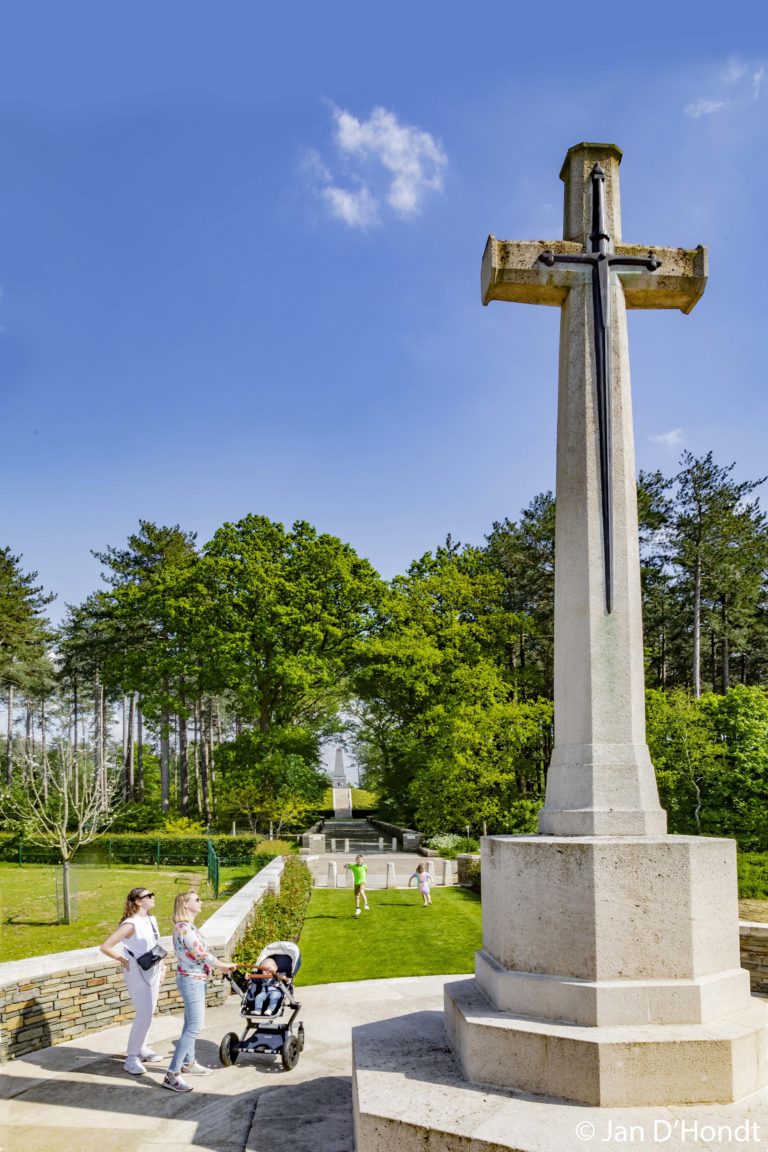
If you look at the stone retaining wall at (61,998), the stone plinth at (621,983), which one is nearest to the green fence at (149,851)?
the stone retaining wall at (61,998)

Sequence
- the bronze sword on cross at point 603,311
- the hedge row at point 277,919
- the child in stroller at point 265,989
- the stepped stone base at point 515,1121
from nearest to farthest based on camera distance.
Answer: the stepped stone base at point 515,1121 < the bronze sword on cross at point 603,311 < the child in stroller at point 265,989 < the hedge row at point 277,919

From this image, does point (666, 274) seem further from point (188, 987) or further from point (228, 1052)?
point (228, 1052)

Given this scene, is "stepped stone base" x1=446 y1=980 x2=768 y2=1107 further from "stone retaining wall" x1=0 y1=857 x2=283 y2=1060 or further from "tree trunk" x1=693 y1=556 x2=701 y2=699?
"tree trunk" x1=693 y1=556 x2=701 y2=699

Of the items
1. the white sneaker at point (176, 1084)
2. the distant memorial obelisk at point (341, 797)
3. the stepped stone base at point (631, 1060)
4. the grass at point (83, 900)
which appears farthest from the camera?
the distant memorial obelisk at point (341, 797)

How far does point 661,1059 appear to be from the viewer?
401 centimetres

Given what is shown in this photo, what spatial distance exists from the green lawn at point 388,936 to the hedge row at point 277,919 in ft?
1.07

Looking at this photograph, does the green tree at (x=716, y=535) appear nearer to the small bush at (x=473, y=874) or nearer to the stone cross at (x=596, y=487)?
the small bush at (x=473, y=874)

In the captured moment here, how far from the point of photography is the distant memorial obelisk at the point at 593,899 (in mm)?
4016

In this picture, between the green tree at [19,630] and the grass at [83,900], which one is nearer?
the grass at [83,900]

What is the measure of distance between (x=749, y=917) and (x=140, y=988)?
13.7m

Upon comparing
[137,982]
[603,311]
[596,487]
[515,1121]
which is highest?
[603,311]

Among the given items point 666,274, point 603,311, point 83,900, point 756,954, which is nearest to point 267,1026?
point 756,954

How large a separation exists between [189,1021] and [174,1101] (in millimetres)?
533

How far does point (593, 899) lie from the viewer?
4344mm
